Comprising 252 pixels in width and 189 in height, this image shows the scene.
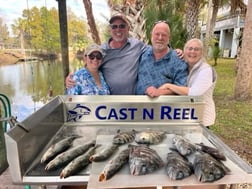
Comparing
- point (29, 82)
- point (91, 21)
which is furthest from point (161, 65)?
point (91, 21)

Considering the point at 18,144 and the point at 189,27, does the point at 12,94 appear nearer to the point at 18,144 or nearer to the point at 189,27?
the point at 18,144

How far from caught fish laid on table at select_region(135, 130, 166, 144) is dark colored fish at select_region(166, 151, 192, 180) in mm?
286

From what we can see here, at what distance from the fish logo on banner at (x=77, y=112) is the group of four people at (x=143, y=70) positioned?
36 cm

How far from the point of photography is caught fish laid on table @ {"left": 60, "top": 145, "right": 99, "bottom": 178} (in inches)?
50.3

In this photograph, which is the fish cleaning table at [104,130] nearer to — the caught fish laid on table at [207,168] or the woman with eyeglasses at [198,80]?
the caught fish laid on table at [207,168]

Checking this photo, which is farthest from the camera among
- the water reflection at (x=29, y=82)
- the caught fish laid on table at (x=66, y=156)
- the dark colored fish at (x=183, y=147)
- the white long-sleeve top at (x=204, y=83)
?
the water reflection at (x=29, y=82)

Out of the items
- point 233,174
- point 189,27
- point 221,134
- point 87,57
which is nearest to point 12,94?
point 87,57

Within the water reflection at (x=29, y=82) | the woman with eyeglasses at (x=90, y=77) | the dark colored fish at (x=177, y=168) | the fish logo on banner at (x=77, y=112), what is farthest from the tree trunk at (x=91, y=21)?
the dark colored fish at (x=177, y=168)

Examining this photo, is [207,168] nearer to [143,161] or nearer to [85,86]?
[143,161]

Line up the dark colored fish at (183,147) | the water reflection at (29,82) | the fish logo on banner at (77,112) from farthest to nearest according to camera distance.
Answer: the water reflection at (29,82) < the fish logo on banner at (77,112) < the dark colored fish at (183,147)

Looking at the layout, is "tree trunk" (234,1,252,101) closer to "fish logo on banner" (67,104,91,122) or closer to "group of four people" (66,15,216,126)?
"group of four people" (66,15,216,126)

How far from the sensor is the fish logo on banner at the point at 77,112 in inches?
82.1

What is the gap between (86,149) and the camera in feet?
5.06

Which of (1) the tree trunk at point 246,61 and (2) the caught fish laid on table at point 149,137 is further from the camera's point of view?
(1) the tree trunk at point 246,61
